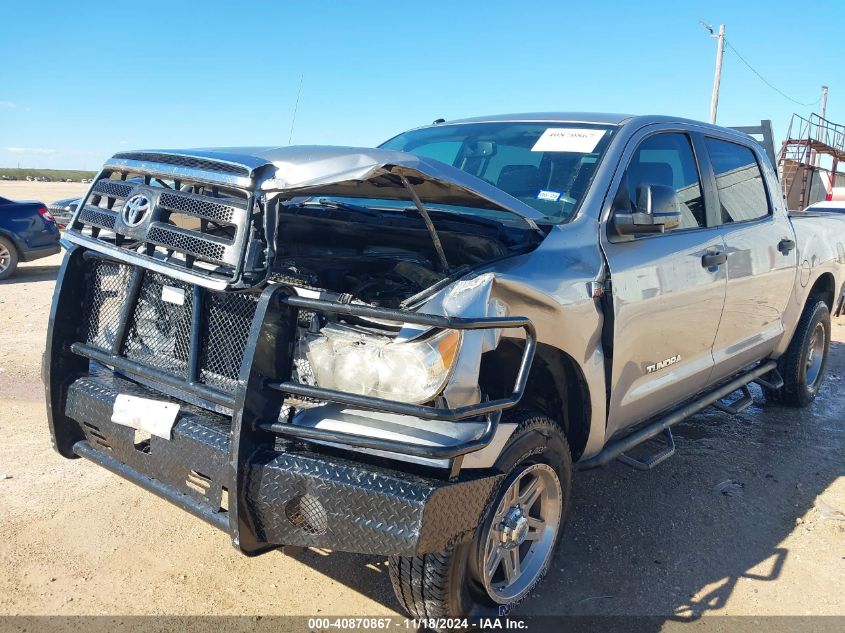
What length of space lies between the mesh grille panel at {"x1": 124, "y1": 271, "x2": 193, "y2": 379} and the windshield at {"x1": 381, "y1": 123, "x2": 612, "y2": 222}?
1607 millimetres

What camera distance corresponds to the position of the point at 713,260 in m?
3.75

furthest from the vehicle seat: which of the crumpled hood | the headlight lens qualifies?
the headlight lens

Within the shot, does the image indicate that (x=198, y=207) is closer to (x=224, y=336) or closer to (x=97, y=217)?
(x=224, y=336)

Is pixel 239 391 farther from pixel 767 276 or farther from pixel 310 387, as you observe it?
pixel 767 276

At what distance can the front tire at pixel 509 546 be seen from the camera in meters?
2.43

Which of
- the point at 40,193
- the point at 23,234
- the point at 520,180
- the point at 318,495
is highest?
the point at 520,180

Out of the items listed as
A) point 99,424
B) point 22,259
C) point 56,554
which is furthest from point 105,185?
point 22,259

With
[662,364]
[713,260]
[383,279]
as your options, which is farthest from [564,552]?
[713,260]

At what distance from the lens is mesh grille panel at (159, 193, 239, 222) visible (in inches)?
95.4

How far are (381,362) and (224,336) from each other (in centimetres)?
64

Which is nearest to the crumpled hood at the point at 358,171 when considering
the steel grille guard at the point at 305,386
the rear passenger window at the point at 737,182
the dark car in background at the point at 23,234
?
the steel grille guard at the point at 305,386

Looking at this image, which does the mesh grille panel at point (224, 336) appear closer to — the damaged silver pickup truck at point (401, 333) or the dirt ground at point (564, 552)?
the damaged silver pickup truck at point (401, 333)

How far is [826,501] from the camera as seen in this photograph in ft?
13.4

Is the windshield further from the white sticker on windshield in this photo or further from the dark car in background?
the dark car in background
